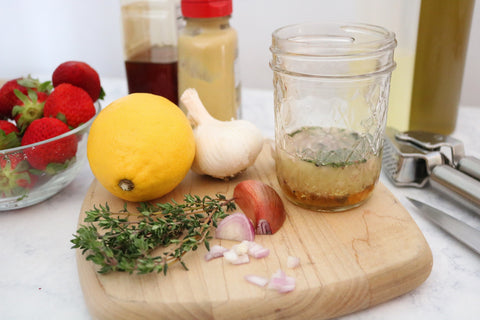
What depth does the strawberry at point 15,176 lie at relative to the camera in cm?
81

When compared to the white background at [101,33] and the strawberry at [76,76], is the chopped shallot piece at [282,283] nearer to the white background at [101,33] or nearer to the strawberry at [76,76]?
the strawberry at [76,76]

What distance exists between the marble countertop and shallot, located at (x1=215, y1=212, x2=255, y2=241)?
0.62 feet

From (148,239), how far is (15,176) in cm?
29

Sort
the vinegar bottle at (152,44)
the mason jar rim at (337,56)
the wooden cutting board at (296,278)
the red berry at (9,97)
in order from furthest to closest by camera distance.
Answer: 1. the vinegar bottle at (152,44)
2. the red berry at (9,97)
3. the mason jar rim at (337,56)
4. the wooden cutting board at (296,278)

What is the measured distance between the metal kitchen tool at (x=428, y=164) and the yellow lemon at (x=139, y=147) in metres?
0.43

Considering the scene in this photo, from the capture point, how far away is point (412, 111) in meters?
1.15

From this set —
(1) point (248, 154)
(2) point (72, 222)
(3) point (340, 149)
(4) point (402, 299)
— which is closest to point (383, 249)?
(4) point (402, 299)

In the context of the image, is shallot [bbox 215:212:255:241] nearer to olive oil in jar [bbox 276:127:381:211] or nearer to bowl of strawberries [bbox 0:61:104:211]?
olive oil in jar [bbox 276:127:381:211]

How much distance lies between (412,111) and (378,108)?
14.9 inches

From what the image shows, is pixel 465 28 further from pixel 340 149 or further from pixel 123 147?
pixel 123 147

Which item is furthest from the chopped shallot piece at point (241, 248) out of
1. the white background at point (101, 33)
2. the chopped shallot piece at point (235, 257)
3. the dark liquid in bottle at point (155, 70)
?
the white background at point (101, 33)

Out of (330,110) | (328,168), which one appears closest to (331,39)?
(330,110)

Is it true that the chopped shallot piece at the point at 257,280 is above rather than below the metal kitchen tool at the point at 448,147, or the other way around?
below

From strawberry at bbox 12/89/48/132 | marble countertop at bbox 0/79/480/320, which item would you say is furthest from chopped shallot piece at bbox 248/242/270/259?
strawberry at bbox 12/89/48/132
